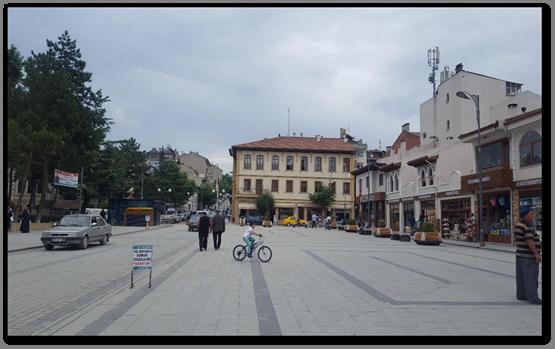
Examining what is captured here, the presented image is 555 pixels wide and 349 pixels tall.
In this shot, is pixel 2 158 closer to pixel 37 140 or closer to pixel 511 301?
pixel 37 140

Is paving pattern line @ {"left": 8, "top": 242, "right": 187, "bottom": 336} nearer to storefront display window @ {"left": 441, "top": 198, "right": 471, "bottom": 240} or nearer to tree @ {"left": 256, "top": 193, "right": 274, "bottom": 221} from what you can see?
storefront display window @ {"left": 441, "top": 198, "right": 471, "bottom": 240}

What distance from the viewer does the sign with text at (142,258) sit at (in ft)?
36.8

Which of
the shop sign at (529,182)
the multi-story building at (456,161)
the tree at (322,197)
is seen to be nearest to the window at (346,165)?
the tree at (322,197)

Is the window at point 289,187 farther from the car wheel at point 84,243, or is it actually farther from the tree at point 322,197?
the car wheel at point 84,243

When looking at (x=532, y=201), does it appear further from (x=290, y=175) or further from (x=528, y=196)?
(x=290, y=175)

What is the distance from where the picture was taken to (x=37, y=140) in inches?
352

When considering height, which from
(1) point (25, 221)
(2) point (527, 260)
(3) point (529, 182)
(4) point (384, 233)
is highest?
(3) point (529, 182)

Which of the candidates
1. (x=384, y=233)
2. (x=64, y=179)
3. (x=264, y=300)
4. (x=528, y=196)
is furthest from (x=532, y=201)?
(x=64, y=179)

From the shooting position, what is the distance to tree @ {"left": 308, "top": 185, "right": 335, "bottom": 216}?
73.6m

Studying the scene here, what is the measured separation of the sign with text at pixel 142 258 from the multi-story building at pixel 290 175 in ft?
→ 209

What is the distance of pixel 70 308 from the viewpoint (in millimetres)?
8922

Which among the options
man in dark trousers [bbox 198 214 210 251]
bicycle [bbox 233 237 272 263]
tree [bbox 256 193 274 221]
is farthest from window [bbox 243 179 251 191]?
bicycle [bbox 233 237 272 263]

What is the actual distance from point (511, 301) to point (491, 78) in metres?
35.7

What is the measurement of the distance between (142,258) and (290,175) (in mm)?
65568
